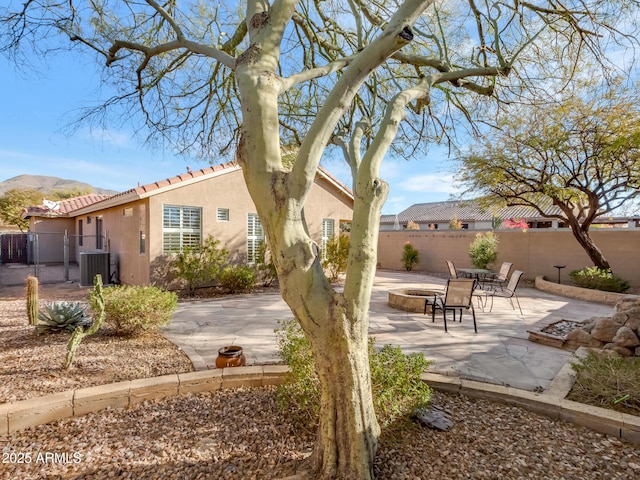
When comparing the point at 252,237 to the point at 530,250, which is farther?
the point at 530,250

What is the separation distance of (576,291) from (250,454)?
1185 centimetres

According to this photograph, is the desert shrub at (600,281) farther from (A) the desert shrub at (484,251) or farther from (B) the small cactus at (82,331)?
(B) the small cactus at (82,331)

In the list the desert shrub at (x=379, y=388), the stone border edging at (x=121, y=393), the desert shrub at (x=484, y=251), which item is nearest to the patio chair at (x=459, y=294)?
the desert shrub at (x=379, y=388)

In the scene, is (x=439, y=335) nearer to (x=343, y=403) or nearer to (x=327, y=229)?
(x=343, y=403)

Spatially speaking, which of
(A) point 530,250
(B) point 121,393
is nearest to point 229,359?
(B) point 121,393

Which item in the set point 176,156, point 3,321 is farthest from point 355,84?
point 3,321

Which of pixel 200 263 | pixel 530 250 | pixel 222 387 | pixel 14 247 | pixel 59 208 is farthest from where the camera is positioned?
pixel 14 247

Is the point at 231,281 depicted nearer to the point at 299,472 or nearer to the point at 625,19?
the point at 299,472

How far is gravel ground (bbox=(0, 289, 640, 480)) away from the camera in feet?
8.06

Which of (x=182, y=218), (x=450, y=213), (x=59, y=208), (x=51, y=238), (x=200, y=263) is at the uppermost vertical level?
(x=450, y=213)

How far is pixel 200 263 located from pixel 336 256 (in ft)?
17.2

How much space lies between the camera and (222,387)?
376 cm

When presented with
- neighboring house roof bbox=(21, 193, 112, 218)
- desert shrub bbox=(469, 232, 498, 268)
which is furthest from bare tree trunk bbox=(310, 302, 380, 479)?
neighboring house roof bbox=(21, 193, 112, 218)

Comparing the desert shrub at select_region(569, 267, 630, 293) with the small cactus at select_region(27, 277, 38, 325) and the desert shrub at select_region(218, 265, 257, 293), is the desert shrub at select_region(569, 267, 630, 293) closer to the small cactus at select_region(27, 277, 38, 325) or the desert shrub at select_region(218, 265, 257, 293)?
the desert shrub at select_region(218, 265, 257, 293)
